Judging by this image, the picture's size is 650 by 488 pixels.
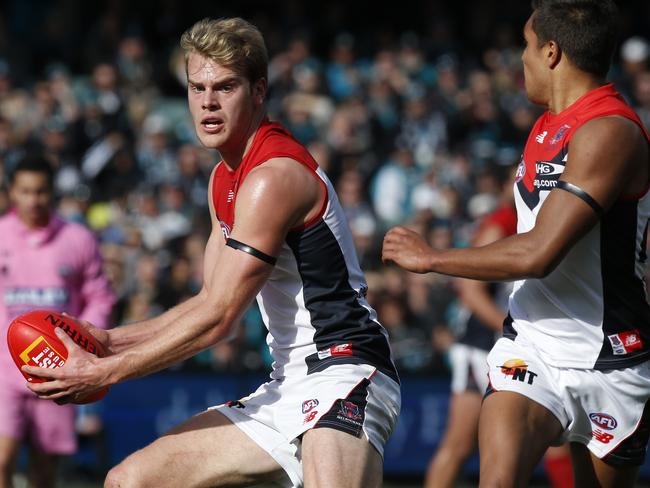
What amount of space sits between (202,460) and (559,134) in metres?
2.06

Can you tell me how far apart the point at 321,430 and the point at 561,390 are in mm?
1037

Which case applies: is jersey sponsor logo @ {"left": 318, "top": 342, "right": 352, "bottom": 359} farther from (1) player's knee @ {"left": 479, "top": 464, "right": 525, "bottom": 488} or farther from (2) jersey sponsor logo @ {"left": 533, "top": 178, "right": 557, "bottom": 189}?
(2) jersey sponsor logo @ {"left": 533, "top": 178, "right": 557, "bottom": 189}

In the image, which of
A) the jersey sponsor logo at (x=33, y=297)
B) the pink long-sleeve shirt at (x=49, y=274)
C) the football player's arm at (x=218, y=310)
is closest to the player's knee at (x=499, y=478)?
the football player's arm at (x=218, y=310)

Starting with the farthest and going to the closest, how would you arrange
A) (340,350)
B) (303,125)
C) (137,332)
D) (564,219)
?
(303,125)
(137,332)
(340,350)
(564,219)

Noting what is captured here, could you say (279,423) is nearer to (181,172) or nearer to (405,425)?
(405,425)

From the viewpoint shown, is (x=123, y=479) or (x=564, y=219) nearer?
(x=564, y=219)

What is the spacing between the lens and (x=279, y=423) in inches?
189

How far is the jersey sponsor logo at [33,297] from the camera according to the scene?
24.3 feet

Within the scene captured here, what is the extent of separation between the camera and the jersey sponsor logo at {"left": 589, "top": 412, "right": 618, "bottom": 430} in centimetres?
476

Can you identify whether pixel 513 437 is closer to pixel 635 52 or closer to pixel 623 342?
pixel 623 342

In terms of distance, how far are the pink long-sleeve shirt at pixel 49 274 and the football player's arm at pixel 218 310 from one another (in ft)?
9.53

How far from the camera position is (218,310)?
4539 millimetres

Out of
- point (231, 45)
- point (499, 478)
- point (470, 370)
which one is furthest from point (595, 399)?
point (470, 370)

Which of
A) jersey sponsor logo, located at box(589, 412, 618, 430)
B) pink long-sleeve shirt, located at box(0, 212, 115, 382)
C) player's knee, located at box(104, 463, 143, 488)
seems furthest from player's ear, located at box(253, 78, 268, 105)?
pink long-sleeve shirt, located at box(0, 212, 115, 382)
